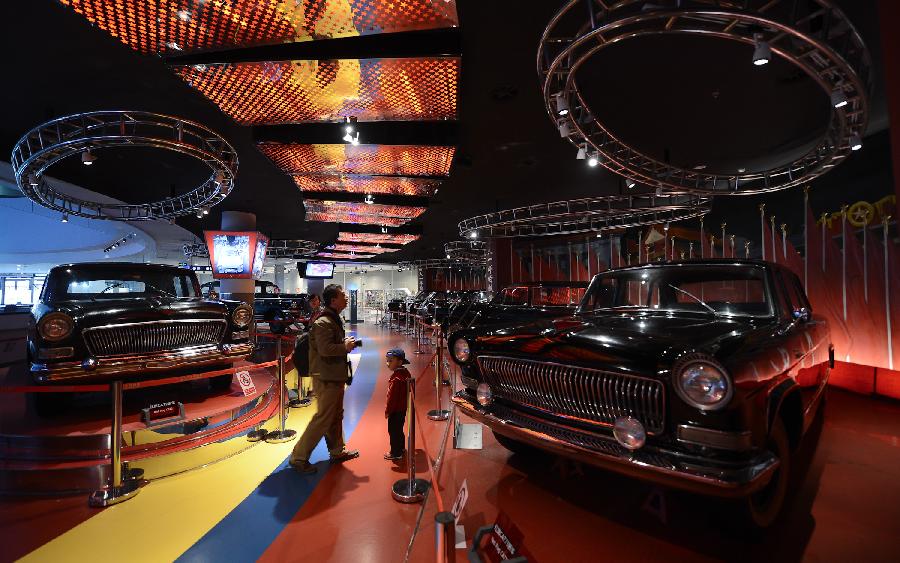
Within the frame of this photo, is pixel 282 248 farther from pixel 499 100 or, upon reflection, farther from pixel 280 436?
pixel 280 436

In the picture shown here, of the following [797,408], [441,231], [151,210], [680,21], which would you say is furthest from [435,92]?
[441,231]

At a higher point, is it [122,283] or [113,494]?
[122,283]

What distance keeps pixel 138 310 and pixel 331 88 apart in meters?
3.26

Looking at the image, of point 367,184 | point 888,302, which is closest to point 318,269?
point 367,184

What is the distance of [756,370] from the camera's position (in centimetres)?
196

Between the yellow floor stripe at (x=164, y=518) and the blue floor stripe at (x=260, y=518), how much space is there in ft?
0.24

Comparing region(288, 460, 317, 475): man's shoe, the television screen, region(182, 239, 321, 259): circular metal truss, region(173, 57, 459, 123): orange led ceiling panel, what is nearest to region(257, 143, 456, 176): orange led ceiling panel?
region(173, 57, 459, 123): orange led ceiling panel

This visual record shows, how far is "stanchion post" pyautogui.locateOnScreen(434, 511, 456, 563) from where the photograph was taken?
4.45ft

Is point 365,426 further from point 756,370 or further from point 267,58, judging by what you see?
point 267,58

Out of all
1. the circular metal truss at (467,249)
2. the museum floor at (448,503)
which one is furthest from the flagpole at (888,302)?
the circular metal truss at (467,249)

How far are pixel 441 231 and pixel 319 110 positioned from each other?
11758 millimetres

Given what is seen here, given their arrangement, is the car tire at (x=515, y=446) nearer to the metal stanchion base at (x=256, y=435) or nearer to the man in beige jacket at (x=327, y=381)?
the man in beige jacket at (x=327, y=381)

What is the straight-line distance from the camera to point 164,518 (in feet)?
8.61

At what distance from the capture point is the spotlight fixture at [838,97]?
446 cm
